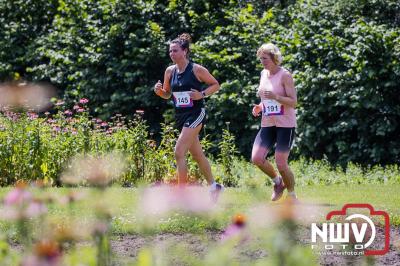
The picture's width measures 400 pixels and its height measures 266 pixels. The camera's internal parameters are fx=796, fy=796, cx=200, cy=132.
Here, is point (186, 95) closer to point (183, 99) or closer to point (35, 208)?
point (183, 99)

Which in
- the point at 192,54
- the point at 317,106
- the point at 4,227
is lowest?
the point at 4,227

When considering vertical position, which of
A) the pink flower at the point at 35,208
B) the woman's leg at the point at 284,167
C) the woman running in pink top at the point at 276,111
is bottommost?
the woman's leg at the point at 284,167

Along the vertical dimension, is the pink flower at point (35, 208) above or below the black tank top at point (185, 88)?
below

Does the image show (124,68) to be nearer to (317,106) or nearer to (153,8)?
(153,8)

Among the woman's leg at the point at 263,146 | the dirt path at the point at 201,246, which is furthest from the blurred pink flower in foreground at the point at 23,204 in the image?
the woman's leg at the point at 263,146

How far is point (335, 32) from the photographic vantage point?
12.9 meters

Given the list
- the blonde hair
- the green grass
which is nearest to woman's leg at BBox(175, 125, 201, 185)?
the green grass

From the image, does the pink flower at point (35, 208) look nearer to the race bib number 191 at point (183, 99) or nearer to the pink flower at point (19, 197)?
the pink flower at point (19, 197)

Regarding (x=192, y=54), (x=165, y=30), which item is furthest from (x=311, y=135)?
(x=165, y=30)

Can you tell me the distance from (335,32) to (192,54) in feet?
8.36

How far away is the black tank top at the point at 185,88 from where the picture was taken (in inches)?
309

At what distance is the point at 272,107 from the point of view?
7.70 metres

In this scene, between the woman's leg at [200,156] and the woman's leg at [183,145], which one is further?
the woman's leg at [200,156]

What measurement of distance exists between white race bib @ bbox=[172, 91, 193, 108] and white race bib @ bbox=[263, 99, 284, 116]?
2.43 ft
